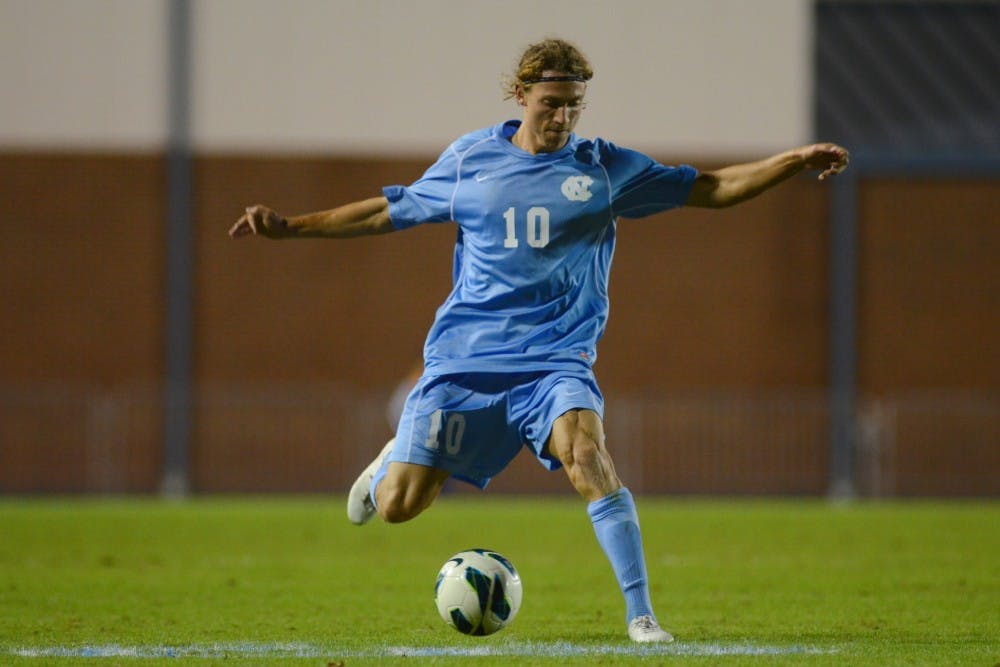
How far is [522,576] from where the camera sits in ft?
36.1

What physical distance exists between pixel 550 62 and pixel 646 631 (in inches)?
96.4

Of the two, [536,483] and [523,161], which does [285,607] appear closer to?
[523,161]

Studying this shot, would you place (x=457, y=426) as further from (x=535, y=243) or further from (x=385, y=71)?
(x=385, y=71)

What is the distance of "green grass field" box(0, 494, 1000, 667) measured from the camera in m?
6.62

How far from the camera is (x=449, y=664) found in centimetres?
615

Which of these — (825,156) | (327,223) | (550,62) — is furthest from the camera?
(327,223)

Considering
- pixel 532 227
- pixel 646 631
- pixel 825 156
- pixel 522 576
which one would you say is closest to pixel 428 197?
pixel 532 227

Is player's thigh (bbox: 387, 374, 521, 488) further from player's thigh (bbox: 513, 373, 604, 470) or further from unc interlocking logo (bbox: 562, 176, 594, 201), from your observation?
unc interlocking logo (bbox: 562, 176, 594, 201)

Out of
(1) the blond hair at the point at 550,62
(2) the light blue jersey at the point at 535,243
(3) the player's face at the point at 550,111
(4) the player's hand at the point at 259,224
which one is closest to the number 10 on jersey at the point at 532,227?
(2) the light blue jersey at the point at 535,243

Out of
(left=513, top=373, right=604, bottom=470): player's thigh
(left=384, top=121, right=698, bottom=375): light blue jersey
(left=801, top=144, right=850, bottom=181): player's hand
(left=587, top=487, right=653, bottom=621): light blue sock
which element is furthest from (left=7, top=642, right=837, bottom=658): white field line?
(left=801, top=144, right=850, bottom=181): player's hand

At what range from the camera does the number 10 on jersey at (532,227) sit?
7.06 meters

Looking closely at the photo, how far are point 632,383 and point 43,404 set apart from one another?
29.1 ft

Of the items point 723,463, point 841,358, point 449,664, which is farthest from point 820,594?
point 841,358

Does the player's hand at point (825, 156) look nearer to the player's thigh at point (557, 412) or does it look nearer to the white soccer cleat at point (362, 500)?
A: the player's thigh at point (557, 412)
